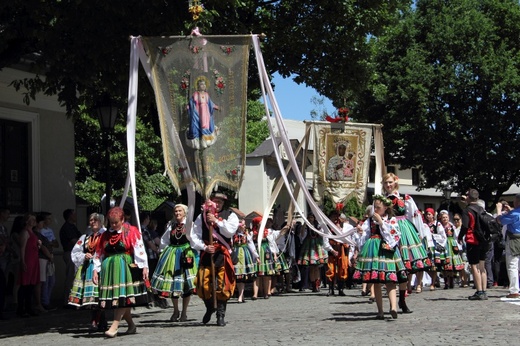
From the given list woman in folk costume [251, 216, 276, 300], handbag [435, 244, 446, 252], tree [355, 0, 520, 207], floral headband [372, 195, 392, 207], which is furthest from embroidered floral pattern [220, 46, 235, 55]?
tree [355, 0, 520, 207]

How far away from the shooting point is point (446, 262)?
19.8 meters

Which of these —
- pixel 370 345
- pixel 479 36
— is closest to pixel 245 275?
pixel 370 345

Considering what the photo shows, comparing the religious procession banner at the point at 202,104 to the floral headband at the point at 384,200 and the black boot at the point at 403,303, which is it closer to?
the floral headband at the point at 384,200

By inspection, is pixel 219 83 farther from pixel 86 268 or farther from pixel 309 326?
pixel 309 326

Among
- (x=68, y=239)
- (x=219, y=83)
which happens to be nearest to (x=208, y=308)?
(x=219, y=83)

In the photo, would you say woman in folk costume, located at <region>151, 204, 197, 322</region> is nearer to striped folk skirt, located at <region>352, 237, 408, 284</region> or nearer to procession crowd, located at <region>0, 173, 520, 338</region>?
procession crowd, located at <region>0, 173, 520, 338</region>

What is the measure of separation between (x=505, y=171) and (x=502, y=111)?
2.79m

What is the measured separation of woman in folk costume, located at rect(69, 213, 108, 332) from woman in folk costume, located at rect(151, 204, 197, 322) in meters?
1.04

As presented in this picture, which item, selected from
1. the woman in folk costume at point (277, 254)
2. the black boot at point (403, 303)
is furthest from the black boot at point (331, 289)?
the black boot at point (403, 303)

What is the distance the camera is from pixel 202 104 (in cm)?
1236

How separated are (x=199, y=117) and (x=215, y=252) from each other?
1945 mm

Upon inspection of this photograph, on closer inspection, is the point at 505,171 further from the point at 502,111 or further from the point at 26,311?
the point at 26,311

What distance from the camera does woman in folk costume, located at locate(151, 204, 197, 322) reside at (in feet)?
42.4

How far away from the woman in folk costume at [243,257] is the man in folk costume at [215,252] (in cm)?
555
